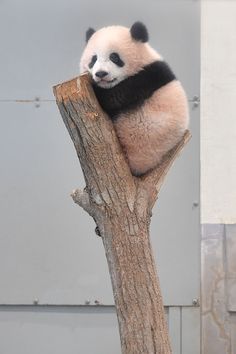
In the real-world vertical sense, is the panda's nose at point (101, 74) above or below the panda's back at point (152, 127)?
above

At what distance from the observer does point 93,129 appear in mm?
1729

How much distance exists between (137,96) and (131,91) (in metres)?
0.02

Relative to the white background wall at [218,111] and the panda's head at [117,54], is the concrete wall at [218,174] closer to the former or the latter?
the white background wall at [218,111]

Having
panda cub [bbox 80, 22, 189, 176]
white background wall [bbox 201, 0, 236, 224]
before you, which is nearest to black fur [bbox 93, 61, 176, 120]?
panda cub [bbox 80, 22, 189, 176]

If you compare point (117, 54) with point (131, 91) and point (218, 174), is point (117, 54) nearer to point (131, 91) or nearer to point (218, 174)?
point (131, 91)

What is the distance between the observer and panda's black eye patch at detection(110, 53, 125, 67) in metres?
1.80

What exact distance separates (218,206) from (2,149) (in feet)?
3.99

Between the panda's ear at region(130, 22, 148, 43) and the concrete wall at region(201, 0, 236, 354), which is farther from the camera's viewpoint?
the concrete wall at region(201, 0, 236, 354)

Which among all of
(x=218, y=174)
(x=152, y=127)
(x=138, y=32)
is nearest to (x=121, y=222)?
(x=152, y=127)

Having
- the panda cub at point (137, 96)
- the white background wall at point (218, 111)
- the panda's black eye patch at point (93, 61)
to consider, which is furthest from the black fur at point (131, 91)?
the white background wall at point (218, 111)

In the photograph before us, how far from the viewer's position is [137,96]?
5.90 feet

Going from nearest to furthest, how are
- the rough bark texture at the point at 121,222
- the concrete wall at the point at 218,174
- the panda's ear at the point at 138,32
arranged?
the rough bark texture at the point at 121,222 → the panda's ear at the point at 138,32 → the concrete wall at the point at 218,174

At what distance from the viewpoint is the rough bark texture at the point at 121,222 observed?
1.72 m

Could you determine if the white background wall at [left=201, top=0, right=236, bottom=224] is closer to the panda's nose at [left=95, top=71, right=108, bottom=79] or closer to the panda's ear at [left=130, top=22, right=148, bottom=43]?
the panda's ear at [left=130, top=22, right=148, bottom=43]
